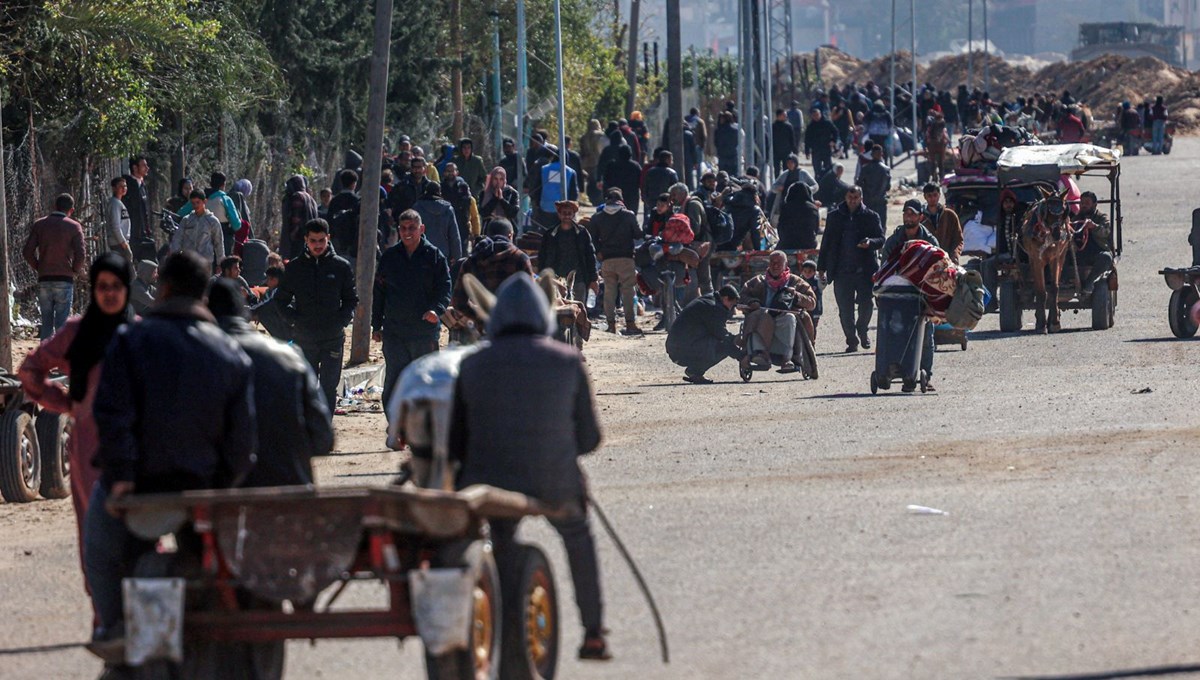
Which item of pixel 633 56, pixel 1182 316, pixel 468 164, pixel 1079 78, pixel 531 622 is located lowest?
pixel 1182 316

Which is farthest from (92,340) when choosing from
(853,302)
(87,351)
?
(853,302)

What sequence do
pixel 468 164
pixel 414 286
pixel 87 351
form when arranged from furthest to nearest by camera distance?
pixel 468 164, pixel 414 286, pixel 87 351

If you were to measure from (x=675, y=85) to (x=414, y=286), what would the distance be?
65.2 ft

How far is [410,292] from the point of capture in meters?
→ 14.1

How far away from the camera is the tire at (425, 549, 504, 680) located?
6301mm

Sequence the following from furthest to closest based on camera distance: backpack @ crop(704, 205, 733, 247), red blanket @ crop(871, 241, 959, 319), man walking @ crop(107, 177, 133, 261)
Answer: backpack @ crop(704, 205, 733, 247)
man walking @ crop(107, 177, 133, 261)
red blanket @ crop(871, 241, 959, 319)

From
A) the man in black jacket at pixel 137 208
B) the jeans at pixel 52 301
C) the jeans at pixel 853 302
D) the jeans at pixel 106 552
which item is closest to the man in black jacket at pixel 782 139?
the jeans at pixel 853 302

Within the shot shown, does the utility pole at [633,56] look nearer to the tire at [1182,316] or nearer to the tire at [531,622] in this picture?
the tire at [1182,316]

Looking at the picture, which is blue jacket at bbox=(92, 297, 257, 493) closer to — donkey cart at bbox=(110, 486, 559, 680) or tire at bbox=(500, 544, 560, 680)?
donkey cart at bbox=(110, 486, 559, 680)

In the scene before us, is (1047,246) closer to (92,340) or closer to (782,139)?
(92,340)

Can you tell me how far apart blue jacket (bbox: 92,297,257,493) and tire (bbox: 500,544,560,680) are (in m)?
1.02

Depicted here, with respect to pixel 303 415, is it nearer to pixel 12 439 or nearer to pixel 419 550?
pixel 419 550

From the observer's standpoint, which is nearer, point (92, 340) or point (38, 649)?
point (92, 340)

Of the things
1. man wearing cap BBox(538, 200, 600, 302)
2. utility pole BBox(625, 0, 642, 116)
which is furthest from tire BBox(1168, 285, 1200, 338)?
utility pole BBox(625, 0, 642, 116)
